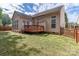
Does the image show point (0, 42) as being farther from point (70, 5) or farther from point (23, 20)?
point (70, 5)

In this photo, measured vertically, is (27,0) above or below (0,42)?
above

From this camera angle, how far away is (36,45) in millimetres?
1728

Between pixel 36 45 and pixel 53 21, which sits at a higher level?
pixel 53 21

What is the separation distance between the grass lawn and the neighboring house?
0.07 metres

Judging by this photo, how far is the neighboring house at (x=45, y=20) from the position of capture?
1738 mm

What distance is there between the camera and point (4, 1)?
175 centimetres

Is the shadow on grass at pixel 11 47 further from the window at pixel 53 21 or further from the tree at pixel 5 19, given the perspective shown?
the window at pixel 53 21

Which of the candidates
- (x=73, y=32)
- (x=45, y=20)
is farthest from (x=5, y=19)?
(x=73, y=32)

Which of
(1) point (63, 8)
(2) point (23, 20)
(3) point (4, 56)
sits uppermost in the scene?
(1) point (63, 8)

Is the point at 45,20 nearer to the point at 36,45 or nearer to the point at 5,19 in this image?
the point at 36,45

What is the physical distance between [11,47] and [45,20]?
1.37ft

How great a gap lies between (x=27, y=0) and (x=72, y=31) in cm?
52

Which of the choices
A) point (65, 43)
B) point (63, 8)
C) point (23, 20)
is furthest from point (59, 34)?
point (23, 20)

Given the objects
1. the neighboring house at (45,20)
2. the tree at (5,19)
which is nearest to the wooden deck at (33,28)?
the neighboring house at (45,20)
